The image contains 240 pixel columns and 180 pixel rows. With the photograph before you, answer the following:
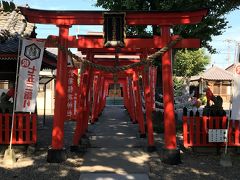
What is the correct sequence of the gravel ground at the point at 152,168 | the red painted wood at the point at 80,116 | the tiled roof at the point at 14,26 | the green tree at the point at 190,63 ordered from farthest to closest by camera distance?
the green tree at the point at 190,63 < the tiled roof at the point at 14,26 < the red painted wood at the point at 80,116 < the gravel ground at the point at 152,168

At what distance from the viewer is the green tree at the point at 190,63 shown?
1736 inches

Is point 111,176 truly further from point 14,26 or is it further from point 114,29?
point 14,26

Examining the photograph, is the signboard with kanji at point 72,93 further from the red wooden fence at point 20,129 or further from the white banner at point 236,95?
the white banner at point 236,95

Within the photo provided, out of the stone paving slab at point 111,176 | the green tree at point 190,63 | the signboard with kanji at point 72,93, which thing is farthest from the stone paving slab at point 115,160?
the green tree at point 190,63

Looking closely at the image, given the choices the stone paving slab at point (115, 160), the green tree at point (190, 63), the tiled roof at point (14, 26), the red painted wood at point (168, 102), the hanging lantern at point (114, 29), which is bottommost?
the stone paving slab at point (115, 160)

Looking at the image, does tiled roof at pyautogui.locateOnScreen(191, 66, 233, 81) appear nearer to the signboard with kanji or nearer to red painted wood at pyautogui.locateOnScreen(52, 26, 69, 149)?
the signboard with kanji

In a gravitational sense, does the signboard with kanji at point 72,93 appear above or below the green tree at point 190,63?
below

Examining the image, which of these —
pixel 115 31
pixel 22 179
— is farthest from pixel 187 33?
pixel 22 179

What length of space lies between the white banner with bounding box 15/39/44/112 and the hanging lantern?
168 cm

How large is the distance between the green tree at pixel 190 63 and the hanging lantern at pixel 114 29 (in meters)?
35.5

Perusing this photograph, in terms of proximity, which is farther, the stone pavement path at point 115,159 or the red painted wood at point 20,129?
the red painted wood at point 20,129

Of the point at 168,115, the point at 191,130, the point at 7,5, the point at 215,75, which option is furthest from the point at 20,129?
the point at 215,75

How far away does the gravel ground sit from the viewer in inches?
302

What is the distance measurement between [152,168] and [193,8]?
8.16 meters
